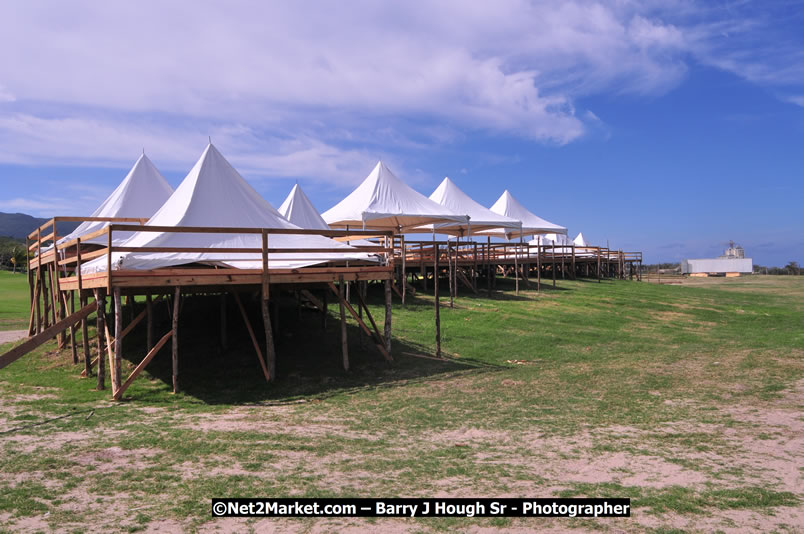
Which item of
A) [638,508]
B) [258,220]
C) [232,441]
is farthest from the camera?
[258,220]

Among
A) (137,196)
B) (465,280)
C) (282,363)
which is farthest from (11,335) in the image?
(465,280)

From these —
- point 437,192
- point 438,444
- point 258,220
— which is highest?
point 437,192

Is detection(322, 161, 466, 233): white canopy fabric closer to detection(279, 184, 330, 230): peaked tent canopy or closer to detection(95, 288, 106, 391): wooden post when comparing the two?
detection(279, 184, 330, 230): peaked tent canopy

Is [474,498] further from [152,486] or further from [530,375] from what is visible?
[530,375]

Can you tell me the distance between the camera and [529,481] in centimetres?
579

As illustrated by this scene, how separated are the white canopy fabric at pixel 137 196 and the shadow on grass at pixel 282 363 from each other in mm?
4429

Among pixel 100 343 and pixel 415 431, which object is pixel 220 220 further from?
pixel 415 431

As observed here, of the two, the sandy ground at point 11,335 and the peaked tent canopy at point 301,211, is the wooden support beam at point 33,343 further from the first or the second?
the peaked tent canopy at point 301,211

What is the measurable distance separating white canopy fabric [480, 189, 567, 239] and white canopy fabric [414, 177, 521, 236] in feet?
16.8

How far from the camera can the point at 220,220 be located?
13250mm

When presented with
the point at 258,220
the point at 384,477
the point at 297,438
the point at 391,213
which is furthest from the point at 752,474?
the point at 391,213

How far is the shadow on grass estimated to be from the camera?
1070 centimetres

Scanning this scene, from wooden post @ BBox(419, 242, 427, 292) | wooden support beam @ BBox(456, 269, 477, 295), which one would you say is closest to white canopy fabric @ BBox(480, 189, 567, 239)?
wooden support beam @ BBox(456, 269, 477, 295)

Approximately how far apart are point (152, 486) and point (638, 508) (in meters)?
4.60
